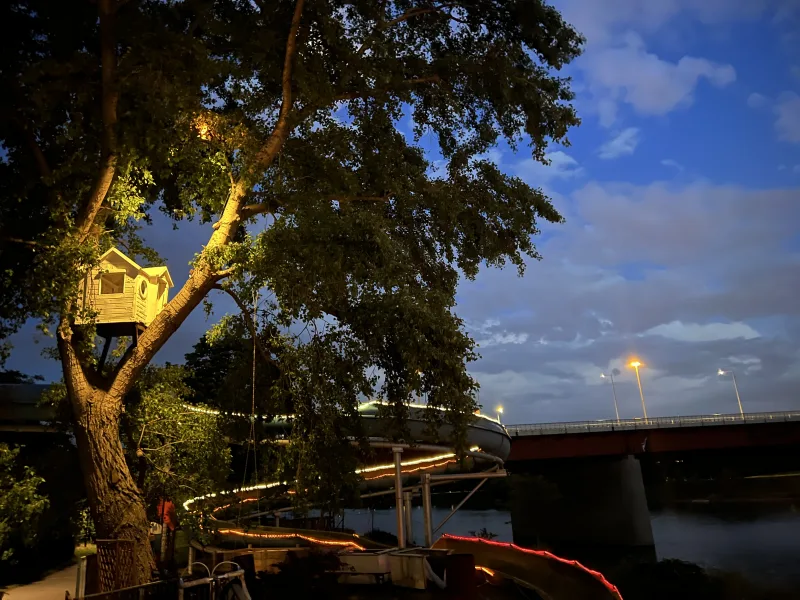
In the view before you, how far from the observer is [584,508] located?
4212 cm

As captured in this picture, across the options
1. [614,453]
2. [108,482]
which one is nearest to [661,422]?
[614,453]

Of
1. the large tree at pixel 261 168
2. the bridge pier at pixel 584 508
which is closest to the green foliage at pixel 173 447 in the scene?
the large tree at pixel 261 168

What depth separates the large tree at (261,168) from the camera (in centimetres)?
872

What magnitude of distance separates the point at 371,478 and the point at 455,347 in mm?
17012

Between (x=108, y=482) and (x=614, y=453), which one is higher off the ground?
(x=108, y=482)

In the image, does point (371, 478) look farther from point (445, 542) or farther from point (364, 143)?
point (364, 143)

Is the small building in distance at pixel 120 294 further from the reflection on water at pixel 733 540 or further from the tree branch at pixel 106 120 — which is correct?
the reflection on water at pixel 733 540

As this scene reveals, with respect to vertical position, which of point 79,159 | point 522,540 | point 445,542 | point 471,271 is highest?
point 79,159

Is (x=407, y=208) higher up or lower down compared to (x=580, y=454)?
higher up

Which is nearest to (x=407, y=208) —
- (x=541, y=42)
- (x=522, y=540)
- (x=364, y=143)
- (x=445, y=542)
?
(x=364, y=143)

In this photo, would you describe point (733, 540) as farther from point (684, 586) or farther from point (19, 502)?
point (19, 502)

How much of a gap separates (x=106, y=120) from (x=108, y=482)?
536 cm

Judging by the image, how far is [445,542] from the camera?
18562mm

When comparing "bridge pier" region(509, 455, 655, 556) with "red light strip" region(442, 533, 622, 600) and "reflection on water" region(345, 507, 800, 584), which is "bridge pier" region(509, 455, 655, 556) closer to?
"reflection on water" region(345, 507, 800, 584)
